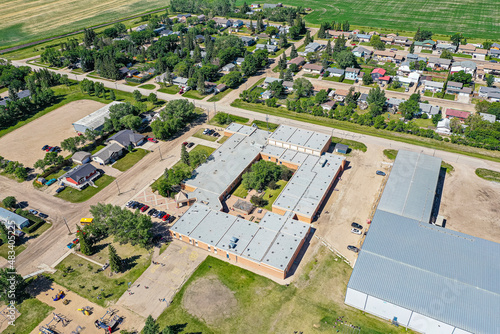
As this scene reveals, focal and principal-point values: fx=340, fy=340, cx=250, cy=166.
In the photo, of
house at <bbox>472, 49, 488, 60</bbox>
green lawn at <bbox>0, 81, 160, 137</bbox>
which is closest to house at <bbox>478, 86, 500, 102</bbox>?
house at <bbox>472, 49, 488, 60</bbox>

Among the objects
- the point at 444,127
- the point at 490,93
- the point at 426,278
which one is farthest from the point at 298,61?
the point at 426,278

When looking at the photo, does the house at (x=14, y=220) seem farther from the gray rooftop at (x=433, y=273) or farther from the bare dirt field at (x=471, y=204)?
the bare dirt field at (x=471, y=204)

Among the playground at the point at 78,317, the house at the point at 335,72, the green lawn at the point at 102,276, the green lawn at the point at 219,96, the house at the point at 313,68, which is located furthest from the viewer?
the house at the point at 313,68

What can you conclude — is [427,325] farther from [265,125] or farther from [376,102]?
[376,102]

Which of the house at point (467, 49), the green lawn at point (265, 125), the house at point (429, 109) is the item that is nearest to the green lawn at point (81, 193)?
the green lawn at point (265, 125)

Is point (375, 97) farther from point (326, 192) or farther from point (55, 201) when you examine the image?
point (55, 201)

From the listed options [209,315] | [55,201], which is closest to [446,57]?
[209,315]

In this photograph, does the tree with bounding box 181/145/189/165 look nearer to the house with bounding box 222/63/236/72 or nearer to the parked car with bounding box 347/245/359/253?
the parked car with bounding box 347/245/359/253
